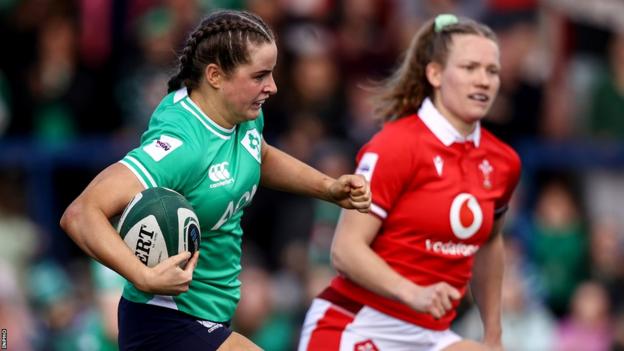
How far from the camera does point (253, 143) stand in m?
6.01

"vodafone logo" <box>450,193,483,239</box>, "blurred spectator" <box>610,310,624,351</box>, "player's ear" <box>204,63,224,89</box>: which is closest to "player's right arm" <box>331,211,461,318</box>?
"vodafone logo" <box>450,193,483,239</box>

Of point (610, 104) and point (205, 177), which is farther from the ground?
point (205, 177)

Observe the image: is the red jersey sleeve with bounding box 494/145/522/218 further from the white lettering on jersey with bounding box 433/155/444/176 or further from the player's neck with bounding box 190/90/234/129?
the player's neck with bounding box 190/90/234/129

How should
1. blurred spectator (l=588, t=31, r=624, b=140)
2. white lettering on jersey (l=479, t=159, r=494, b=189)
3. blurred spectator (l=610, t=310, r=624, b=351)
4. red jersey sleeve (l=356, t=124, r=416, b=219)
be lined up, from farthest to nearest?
1. blurred spectator (l=588, t=31, r=624, b=140)
2. blurred spectator (l=610, t=310, r=624, b=351)
3. white lettering on jersey (l=479, t=159, r=494, b=189)
4. red jersey sleeve (l=356, t=124, r=416, b=219)

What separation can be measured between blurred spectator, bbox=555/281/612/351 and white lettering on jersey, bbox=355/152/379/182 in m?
4.58

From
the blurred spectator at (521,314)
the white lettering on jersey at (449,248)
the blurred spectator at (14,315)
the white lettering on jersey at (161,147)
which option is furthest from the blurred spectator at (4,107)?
the white lettering on jersey at (161,147)

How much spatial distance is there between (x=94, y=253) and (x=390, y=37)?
722 centimetres

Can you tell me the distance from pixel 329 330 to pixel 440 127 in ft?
3.56

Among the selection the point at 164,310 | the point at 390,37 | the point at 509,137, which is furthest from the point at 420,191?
the point at 390,37

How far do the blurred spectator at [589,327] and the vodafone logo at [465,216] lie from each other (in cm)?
430

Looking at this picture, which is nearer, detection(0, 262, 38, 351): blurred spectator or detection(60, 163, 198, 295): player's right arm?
detection(60, 163, 198, 295): player's right arm

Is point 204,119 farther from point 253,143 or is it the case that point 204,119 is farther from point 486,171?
point 486,171

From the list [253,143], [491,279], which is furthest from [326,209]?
[253,143]

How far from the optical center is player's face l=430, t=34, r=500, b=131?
6.77 m
